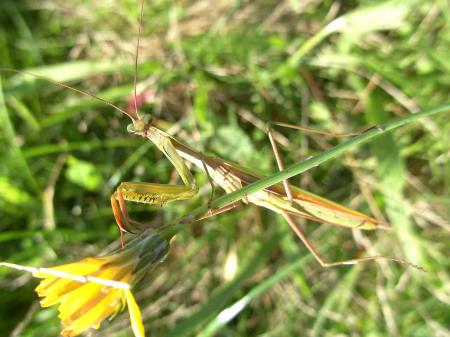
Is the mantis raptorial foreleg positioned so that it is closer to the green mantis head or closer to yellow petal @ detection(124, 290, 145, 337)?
the green mantis head

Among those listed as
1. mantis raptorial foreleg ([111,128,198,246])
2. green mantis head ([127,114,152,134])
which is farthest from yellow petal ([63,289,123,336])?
green mantis head ([127,114,152,134])

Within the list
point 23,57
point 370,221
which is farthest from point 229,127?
point 23,57

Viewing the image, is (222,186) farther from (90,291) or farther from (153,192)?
(90,291)

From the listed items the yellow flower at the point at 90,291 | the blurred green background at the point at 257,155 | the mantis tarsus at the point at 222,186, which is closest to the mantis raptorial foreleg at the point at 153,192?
the mantis tarsus at the point at 222,186

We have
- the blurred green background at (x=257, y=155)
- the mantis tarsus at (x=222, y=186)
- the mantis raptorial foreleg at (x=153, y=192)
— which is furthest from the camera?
the blurred green background at (x=257, y=155)

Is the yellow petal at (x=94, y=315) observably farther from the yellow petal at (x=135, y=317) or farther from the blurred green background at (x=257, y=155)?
the blurred green background at (x=257, y=155)

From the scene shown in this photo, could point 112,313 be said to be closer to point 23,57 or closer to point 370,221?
point 370,221
